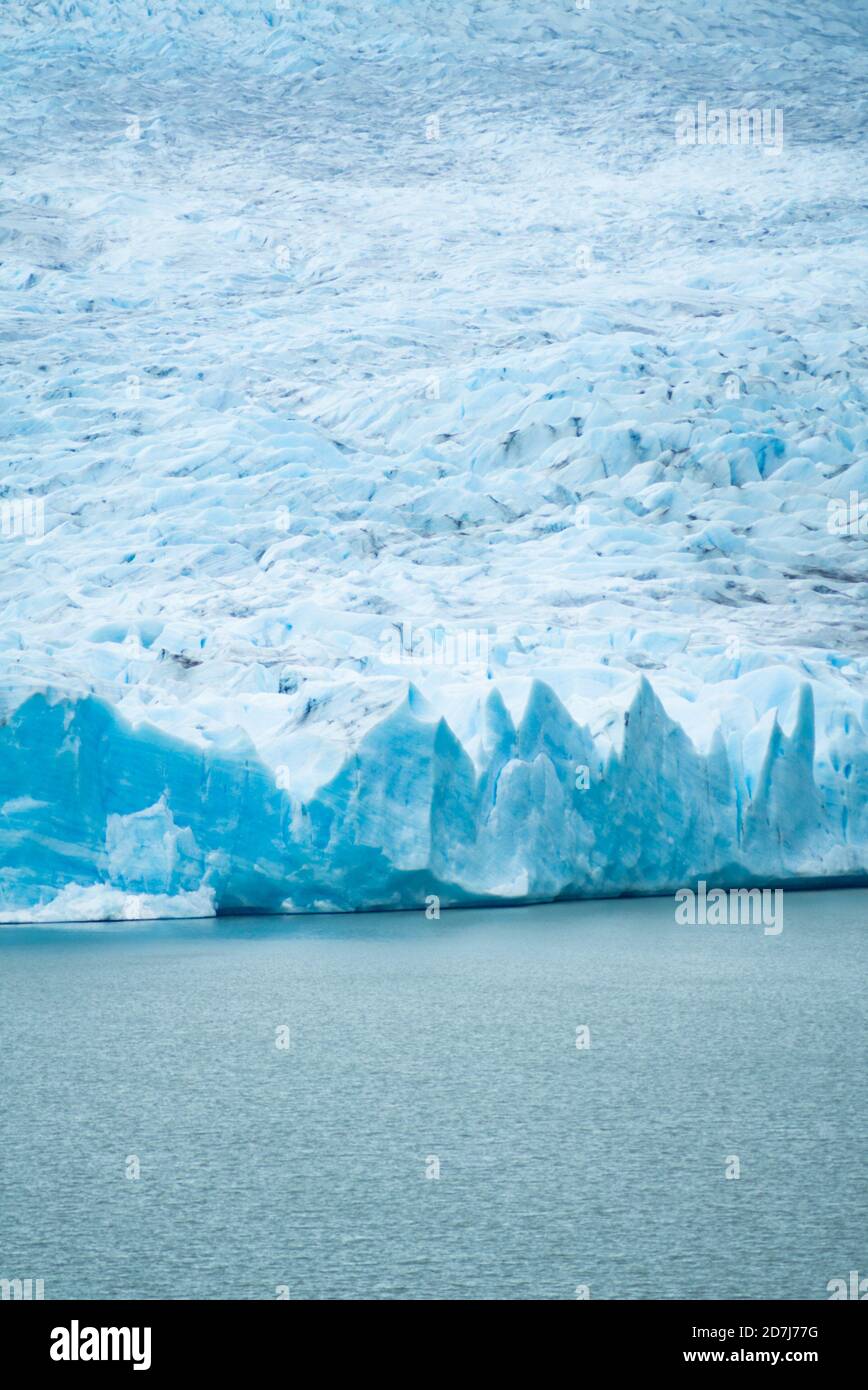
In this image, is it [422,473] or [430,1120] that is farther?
[422,473]

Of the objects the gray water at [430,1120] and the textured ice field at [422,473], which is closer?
the gray water at [430,1120]

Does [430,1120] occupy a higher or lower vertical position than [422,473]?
lower

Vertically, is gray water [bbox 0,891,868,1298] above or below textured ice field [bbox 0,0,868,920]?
below

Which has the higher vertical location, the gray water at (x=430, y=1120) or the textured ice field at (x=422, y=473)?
the textured ice field at (x=422, y=473)
